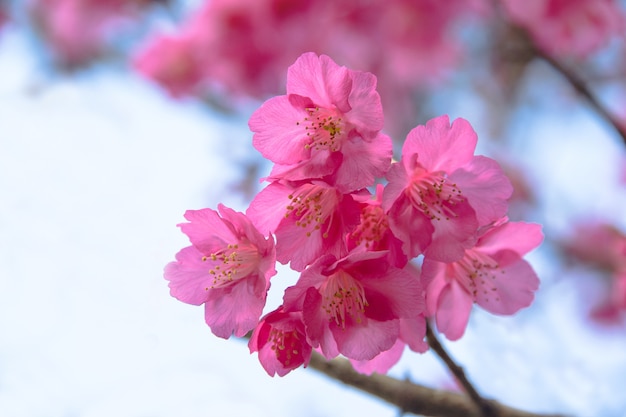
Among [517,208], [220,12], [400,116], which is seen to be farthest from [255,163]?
[517,208]

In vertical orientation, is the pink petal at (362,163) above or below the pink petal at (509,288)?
above

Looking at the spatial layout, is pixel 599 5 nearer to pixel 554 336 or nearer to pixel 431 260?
pixel 554 336

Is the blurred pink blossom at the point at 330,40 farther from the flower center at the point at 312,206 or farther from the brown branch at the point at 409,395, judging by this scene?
the flower center at the point at 312,206

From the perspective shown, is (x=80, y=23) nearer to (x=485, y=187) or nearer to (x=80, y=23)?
(x=80, y=23)

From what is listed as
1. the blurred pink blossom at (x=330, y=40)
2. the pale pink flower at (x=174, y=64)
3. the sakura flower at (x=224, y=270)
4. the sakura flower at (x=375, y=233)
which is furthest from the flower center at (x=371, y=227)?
the pale pink flower at (x=174, y=64)

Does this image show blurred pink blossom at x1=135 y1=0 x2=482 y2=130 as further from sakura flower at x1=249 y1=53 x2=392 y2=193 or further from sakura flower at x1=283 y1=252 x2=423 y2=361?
sakura flower at x1=283 y1=252 x2=423 y2=361

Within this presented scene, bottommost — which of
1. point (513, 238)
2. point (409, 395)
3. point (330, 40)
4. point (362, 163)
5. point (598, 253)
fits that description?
point (598, 253)

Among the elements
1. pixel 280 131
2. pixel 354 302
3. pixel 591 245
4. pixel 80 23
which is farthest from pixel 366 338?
pixel 591 245
